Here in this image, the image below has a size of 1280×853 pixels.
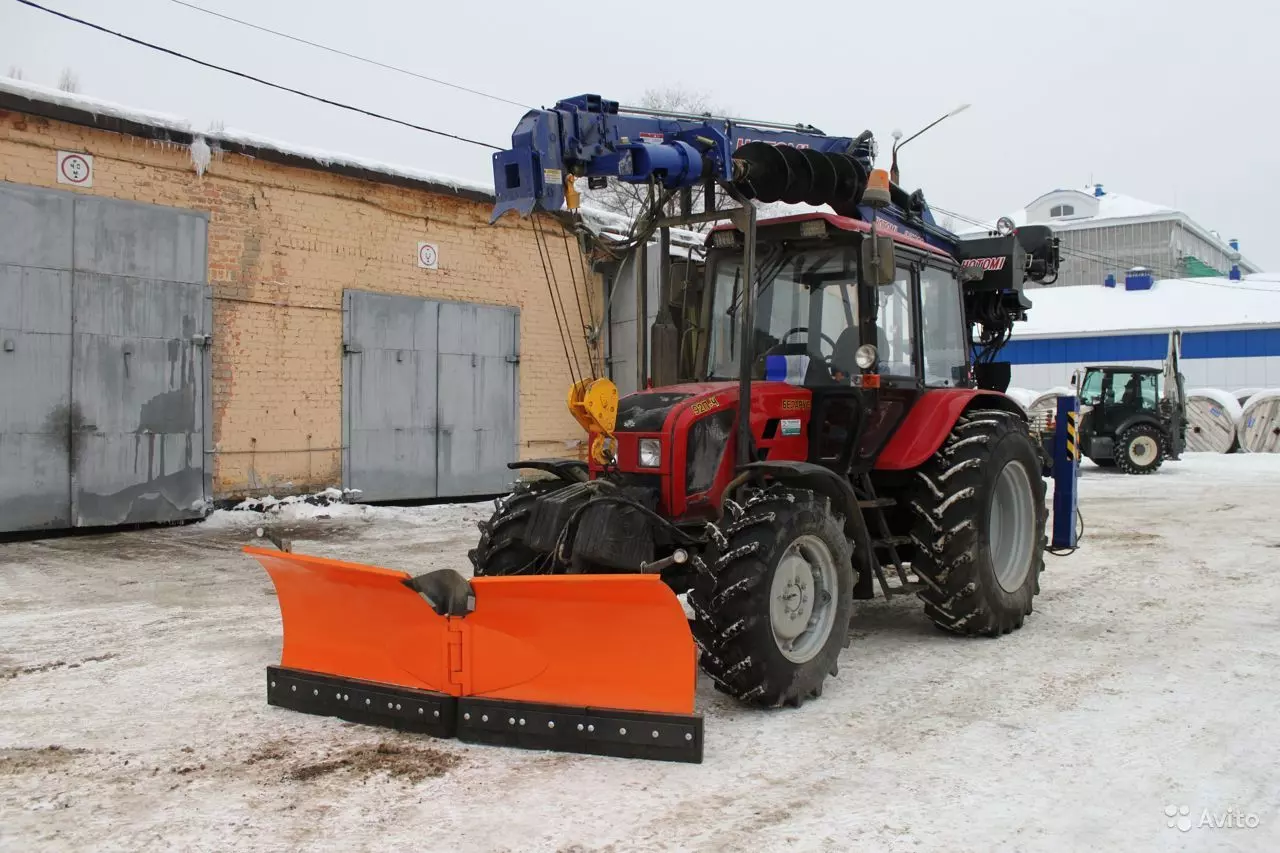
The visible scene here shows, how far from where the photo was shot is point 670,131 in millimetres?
5777

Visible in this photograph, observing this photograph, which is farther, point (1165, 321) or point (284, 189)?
point (1165, 321)

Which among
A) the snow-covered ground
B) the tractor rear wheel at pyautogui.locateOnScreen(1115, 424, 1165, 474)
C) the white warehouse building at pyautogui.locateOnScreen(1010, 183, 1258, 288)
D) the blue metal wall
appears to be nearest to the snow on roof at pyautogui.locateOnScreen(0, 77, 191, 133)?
the snow-covered ground

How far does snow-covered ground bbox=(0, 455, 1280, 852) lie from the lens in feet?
11.4

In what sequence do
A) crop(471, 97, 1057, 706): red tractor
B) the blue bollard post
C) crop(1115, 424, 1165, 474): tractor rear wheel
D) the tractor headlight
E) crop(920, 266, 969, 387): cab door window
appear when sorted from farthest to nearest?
Result: crop(1115, 424, 1165, 474): tractor rear wheel, the blue bollard post, crop(920, 266, 969, 387): cab door window, the tractor headlight, crop(471, 97, 1057, 706): red tractor

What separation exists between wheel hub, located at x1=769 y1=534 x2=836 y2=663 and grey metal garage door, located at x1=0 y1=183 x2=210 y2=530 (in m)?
8.36

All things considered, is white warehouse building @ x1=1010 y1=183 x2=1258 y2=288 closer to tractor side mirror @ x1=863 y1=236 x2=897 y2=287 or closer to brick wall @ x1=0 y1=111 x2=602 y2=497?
brick wall @ x1=0 y1=111 x2=602 y2=497

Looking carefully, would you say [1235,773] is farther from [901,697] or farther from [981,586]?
[981,586]

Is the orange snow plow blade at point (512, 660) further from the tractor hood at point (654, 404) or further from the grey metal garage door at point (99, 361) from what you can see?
the grey metal garage door at point (99, 361)

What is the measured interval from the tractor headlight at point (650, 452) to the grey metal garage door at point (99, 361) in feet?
25.0

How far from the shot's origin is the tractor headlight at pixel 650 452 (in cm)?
522

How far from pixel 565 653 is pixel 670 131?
9.73 feet

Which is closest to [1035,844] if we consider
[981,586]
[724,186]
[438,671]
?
[438,671]

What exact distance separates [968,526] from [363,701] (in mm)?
3319

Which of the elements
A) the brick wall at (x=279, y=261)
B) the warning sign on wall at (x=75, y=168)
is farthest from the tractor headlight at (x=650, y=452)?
the warning sign on wall at (x=75, y=168)
